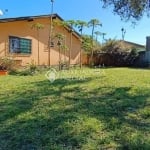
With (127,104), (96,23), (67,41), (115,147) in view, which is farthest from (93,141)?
(67,41)

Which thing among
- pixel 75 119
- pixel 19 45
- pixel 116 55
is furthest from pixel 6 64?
A: pixel 116 55

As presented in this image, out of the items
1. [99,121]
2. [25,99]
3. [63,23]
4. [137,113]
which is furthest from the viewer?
[63,23]

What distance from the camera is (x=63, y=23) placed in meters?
23.0

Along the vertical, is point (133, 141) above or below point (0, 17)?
below

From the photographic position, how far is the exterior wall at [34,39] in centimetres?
2117

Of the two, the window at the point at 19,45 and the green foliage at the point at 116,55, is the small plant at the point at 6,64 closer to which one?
the window at the point at 19,45

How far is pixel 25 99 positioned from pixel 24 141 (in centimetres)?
341

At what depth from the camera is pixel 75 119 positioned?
21.7 ft

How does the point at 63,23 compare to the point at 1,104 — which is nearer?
the point at 1,104

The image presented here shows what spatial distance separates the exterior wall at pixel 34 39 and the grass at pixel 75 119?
1172cm

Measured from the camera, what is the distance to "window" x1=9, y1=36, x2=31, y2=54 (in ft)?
71.0

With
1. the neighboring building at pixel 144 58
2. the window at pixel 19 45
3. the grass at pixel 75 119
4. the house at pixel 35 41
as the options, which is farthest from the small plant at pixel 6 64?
the neighboring building at pixel 144 58

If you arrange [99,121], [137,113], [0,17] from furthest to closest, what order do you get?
[0,17], [137,113], [99,121]

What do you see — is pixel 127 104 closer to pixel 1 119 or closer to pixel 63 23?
pixel 1 119
